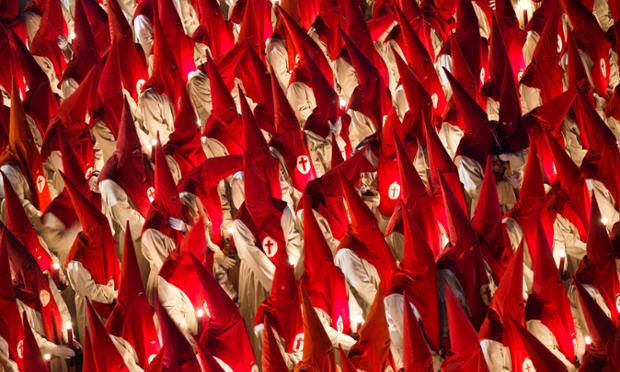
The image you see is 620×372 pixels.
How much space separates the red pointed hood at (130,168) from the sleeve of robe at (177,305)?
792mm

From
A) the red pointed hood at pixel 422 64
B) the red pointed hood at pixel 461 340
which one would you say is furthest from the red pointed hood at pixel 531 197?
the red pointed hood at pixel 422 64

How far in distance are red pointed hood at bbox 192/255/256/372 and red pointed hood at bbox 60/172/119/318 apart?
2.45 feet

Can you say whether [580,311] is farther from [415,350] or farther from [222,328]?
[222,328]

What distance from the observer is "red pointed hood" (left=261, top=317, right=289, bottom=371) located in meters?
5.71

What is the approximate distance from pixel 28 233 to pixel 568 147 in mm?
2990

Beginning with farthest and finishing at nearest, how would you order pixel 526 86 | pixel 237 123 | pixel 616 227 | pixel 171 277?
pixel 526 86
pixel 237 123
pixel 616 227
pixel 171 277

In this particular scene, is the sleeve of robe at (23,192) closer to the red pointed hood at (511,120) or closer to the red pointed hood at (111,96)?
the red pointed hood at (111,96)

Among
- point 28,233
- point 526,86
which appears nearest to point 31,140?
point 28,233

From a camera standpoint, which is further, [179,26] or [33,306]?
[179,26]

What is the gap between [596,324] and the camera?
234 inches

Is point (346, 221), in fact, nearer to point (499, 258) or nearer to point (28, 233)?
point (499, 258)

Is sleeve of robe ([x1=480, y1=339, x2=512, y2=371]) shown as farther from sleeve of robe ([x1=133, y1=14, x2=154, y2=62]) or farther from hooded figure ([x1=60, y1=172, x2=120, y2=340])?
sleeve of robe ([x1=133, y1=14, x2=154, y2=62])

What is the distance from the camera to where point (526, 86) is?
8.20 meters

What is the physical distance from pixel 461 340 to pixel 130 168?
2075mm
